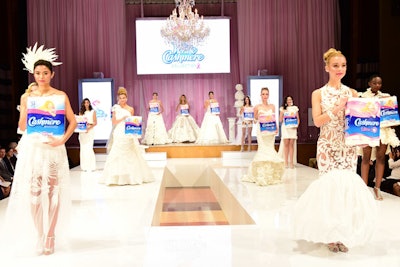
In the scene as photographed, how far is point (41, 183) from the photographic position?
3162mm

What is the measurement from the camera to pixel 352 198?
3.07 meters

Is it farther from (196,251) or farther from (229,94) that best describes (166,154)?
(196,251)

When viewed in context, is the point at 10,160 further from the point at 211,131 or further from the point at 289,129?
the point at 211,131

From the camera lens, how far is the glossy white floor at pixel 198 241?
122 inches

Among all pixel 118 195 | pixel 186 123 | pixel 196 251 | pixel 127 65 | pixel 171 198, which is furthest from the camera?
→ pixel 127 65

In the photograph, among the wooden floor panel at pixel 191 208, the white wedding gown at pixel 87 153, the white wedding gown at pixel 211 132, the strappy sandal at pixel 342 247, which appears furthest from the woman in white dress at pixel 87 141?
the strappy sandal at pixel 342 247

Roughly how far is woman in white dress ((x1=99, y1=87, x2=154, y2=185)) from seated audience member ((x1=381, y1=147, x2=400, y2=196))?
3.39m

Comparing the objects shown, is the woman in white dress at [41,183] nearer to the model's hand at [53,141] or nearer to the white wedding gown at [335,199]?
the model's hand at [53,141]

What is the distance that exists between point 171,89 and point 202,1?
263 centimetres

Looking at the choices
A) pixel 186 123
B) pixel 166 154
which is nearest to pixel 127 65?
pixel 186 123

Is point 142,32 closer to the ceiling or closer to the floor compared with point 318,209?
closer to the ceiling

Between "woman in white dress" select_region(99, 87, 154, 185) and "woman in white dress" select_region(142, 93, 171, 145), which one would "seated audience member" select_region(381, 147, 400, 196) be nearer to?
"woman in white dress" select_region(99, 87, 154, 185)

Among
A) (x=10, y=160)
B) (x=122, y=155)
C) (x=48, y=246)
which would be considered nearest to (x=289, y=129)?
(x=122, y=155)

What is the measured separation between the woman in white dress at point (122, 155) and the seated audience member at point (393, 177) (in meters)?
3.39
